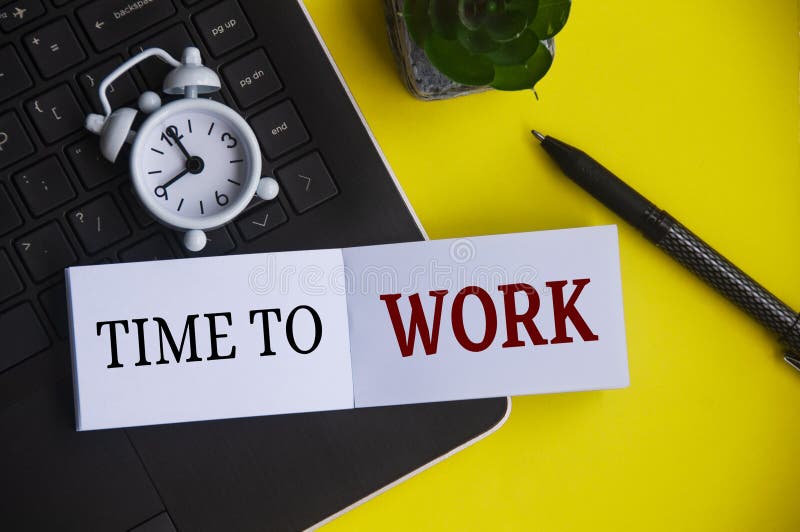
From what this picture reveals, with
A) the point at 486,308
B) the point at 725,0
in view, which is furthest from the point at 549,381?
the point at 725,0

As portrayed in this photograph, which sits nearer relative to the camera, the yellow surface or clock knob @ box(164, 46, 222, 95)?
clock knob @ box(164, 46, 222, 95)

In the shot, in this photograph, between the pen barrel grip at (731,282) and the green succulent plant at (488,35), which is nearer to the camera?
the green succulent plant at (488,35)

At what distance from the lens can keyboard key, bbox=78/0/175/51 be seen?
1.53 ft

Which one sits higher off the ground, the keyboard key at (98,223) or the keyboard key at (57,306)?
the keyboard key at (98,223)

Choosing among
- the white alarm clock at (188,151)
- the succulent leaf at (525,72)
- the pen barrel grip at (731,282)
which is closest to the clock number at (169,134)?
the white alarm clock at (188,151)

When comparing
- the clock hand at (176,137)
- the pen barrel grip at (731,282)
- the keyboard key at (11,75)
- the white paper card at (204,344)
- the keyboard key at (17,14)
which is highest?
the keyboard key at (17,14)

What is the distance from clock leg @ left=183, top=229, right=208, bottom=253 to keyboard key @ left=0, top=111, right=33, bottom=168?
0.12m

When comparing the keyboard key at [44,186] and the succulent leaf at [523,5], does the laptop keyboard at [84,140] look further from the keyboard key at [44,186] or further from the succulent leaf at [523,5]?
the succulent leaf at [523,5]

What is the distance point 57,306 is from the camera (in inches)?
18.2

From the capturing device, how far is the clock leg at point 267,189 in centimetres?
47

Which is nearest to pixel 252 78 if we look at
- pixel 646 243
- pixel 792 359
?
pixel 646 243

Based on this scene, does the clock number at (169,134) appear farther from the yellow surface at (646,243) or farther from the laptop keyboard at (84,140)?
the yellow surface at (646,243)

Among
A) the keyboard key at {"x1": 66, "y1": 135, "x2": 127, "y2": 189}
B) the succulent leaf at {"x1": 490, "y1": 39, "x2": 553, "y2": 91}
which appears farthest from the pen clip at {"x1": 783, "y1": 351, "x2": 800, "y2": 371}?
the keyboard key at {"x1": 66, "y1": 135, "x2": 127, "y2": 189}

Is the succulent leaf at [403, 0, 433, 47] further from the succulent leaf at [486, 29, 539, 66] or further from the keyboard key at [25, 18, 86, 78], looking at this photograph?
the keyboard key at [25, 18, 86, 78]
